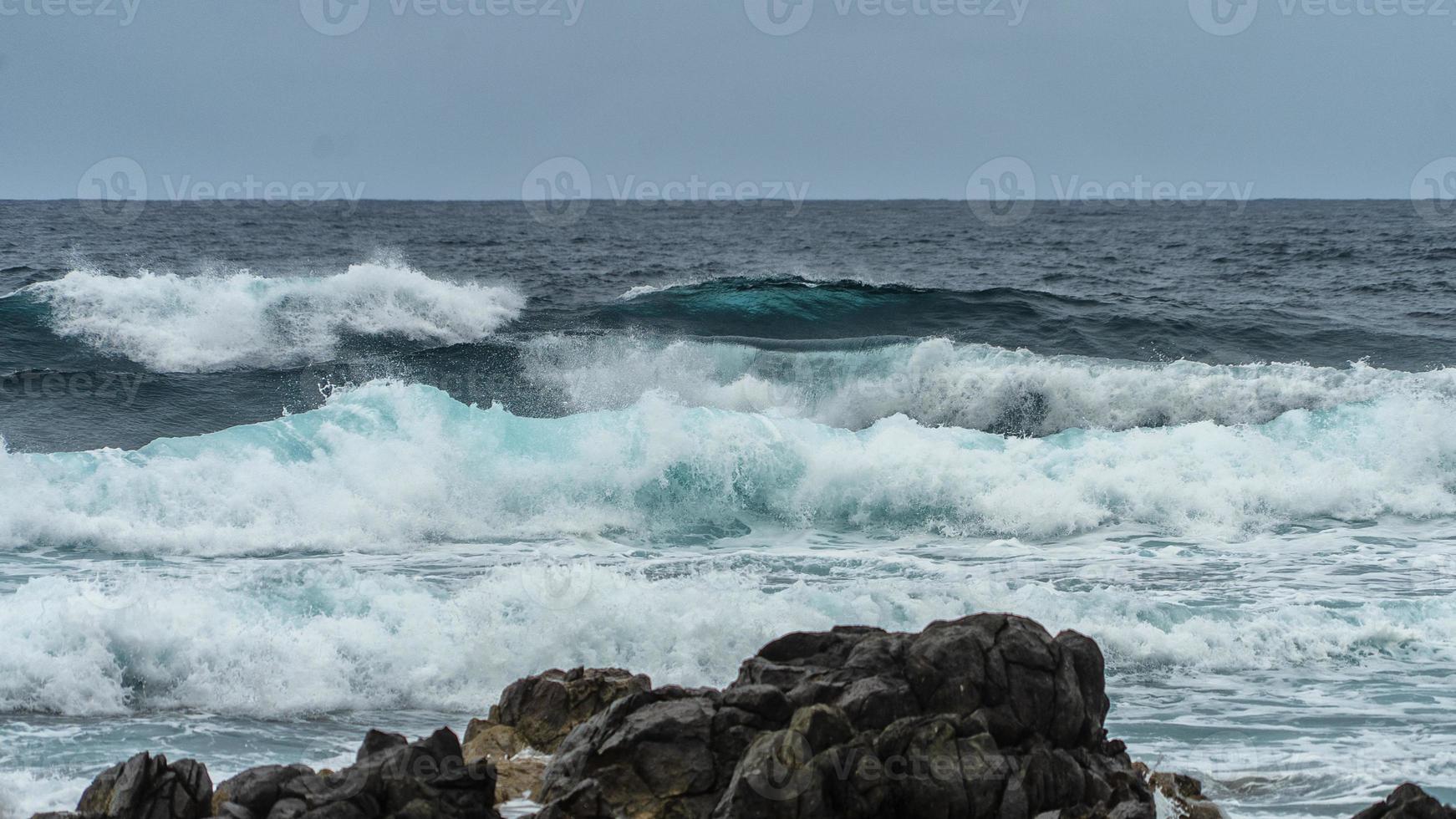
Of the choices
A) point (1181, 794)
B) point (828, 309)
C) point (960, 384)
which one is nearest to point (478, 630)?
point (1181, 794)

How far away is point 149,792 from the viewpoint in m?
6.09

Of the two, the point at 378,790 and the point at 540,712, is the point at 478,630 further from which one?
the point at 378,790

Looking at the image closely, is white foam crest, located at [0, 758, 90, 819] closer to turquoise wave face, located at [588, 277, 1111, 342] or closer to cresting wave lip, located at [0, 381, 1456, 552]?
cresting wave lip, located at [0, 381, 1456, 552]

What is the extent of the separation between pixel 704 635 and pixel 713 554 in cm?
342

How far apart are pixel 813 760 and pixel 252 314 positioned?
2142 centimetres

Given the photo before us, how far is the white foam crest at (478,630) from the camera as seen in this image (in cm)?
919

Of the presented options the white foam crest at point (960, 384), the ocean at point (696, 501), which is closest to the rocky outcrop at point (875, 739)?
the ocean at point (696, 501)

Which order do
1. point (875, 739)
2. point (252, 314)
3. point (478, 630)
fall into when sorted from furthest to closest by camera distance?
point (252, 314)
point (478, 630)
point (875, 739)

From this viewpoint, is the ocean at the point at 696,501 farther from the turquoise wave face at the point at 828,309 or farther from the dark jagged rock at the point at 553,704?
the dark jagged rock at the point at 553,704

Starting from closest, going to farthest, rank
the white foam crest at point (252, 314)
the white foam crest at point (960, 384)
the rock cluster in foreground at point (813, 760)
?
the rock cluster in foreground at point (813, 760), the white foam crest at point (960, 384), the white foam crest at point (252, 314)

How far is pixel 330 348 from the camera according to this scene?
941 inches

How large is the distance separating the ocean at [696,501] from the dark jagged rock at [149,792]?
1.08m

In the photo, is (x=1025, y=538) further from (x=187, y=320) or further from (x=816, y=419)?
(x=187, y=320)

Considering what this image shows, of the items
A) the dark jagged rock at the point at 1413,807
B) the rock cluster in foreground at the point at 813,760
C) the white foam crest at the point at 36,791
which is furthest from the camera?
the white foam crest at the point at 36,791
